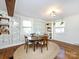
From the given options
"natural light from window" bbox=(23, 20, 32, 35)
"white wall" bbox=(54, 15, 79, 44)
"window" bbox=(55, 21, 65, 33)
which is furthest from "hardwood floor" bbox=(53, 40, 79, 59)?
"natural light from window" bbox=(23, 20, 32, 35)

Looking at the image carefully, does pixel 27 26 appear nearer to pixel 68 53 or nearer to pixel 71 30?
pixel 71 30

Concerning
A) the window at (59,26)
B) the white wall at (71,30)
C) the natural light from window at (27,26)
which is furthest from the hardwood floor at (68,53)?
the natural light from window at (27,26)

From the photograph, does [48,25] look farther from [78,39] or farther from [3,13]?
[3,13]

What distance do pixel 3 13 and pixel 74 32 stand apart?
18.3 ft

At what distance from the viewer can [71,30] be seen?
7.16m

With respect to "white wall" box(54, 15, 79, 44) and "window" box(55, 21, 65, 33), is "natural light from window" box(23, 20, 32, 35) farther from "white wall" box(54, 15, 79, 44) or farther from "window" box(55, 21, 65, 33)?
"white wall" box(54, 15, 79, 44)

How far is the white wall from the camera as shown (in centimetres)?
671

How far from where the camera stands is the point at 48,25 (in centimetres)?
935

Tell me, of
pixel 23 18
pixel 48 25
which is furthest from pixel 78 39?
pixel 23 18

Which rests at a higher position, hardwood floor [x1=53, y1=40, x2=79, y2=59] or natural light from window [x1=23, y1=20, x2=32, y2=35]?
natural light from window [x1=23, y1=20, x2=32, y2=35]

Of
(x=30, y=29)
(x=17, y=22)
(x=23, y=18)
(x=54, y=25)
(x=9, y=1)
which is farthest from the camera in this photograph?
(x=54, y=25)

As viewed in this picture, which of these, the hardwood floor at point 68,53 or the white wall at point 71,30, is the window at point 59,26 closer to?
the white wall at point 71,30

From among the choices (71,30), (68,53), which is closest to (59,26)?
(71,30)

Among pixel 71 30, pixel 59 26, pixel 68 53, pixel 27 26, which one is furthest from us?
pixel 59 26
